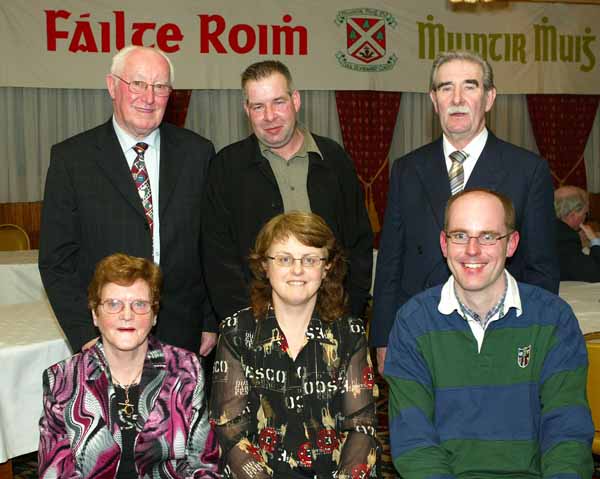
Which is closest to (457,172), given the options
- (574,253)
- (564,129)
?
(574,253)

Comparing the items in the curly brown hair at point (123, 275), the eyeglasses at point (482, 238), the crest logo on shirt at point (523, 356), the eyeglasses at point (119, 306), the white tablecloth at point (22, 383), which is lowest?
the white tablecloth at point (22, 383)

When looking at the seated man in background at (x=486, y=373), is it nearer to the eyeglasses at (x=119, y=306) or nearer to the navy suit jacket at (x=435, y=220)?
the navy suit jacket at (x=435, y=220)

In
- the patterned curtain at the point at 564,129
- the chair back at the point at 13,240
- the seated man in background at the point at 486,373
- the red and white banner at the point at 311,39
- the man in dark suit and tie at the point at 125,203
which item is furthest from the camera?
the patterned curtain at the point at 564,129

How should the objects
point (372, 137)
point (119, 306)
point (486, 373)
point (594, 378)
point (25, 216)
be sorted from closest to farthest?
1. point (486, 373)
2. point (119, 306)
3. point (594, 378)
4. point (25, 216)
5. point (372, 137)

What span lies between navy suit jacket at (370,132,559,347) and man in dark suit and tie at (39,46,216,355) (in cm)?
76

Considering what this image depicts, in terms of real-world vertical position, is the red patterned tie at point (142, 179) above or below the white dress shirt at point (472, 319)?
above

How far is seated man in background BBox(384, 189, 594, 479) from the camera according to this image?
8.02 ft

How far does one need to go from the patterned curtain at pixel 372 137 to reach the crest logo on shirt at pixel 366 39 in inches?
21.4

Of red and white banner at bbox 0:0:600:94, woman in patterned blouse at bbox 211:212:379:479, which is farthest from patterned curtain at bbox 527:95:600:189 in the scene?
woman in patterned blouse at bbox 211:212:379:479

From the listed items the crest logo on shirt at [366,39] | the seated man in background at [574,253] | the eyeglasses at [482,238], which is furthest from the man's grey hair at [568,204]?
the crest logo on shirt at [366,39]

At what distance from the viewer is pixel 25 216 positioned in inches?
376

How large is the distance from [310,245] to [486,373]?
2.24 feet

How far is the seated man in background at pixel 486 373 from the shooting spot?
244cm

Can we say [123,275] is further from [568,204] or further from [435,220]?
[568,204]
